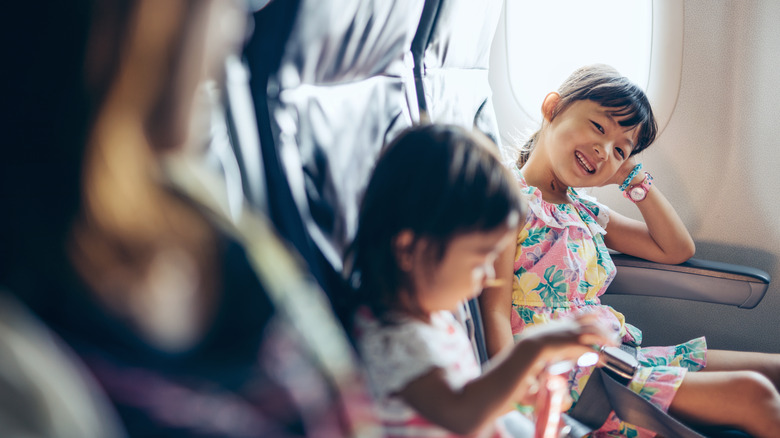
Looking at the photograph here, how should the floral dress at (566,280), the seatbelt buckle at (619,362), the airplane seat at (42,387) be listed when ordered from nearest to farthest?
the airplane seat at (42,387) < the seatbelt buckle at (619,362) < the floral dress at (566,280)

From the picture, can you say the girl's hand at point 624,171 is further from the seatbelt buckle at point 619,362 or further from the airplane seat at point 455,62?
the seatbelt buckle at point 619,362

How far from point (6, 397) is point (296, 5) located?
46 cm

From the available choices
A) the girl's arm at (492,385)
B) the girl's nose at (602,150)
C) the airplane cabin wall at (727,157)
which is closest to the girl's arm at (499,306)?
the girl's nose at (602,150)

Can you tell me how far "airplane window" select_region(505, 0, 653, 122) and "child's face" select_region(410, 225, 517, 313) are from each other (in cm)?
128

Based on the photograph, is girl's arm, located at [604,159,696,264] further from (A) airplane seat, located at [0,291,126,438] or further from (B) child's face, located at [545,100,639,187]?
(A) airplane seat, located at [0,291,126,438]

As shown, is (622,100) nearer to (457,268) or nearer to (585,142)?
(585,142)

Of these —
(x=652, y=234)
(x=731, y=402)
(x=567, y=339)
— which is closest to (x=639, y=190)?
(x=652, y=234)

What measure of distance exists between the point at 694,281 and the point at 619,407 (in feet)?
1.70

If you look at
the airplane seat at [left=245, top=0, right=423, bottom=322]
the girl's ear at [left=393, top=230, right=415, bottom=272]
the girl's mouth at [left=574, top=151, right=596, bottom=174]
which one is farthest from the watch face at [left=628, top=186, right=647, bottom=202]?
the girl's ear at [left=393, top=230, right=415, bottom=272]

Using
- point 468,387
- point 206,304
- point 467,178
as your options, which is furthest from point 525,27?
point 206,304

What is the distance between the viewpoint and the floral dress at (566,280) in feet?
3.81

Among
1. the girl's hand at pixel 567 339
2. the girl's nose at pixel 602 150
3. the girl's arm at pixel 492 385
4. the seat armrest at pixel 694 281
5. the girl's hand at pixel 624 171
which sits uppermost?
the girl's nose at pixel 602 150

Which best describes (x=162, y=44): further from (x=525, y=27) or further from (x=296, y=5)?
(x=525, y=27)

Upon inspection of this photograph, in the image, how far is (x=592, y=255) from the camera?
1.26m
